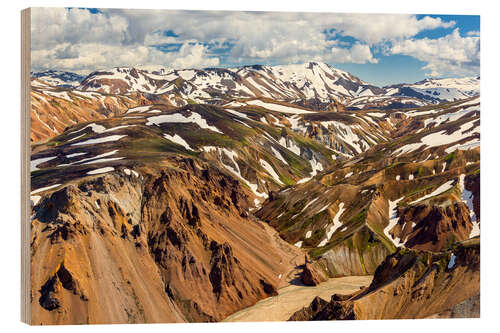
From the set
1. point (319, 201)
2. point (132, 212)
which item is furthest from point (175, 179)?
point (319, 201)

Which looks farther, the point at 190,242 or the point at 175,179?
the point at 175,179

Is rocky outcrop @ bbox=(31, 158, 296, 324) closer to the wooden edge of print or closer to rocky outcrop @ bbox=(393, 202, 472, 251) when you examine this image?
the wooden edge of print

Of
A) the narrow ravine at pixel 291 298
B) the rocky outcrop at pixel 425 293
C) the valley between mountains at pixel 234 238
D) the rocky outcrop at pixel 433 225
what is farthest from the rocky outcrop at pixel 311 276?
the rocky outcrop at pixel 433 225

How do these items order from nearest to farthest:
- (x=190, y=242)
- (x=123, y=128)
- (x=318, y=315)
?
(x=318, y=315), (x=190, y=242), (x=123, y=128)

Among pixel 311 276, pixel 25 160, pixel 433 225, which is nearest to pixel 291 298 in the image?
pixel 311 276

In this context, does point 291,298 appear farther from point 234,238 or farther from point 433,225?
point 433,225

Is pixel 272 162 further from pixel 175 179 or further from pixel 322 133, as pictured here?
pixel 175 179

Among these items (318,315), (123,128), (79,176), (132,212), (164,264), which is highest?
(123,128)
